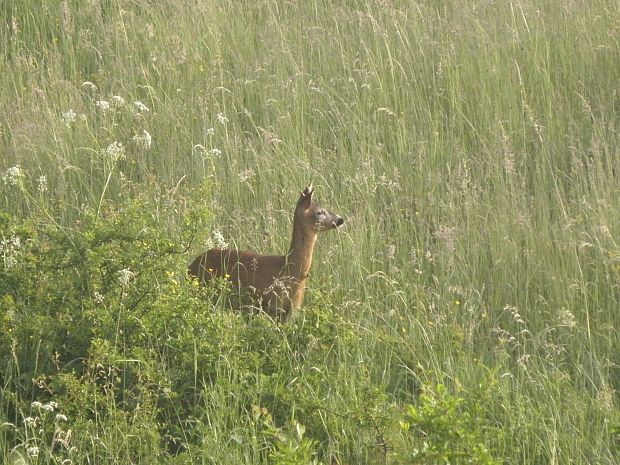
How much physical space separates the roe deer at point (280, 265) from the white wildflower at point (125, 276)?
0.74 metres

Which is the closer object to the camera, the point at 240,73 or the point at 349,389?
the point at 349,389

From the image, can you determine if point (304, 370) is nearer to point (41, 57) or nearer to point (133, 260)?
point (133, 260)

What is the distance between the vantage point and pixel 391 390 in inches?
225

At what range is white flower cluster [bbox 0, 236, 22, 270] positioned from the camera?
18.7ft

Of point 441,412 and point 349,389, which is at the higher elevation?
point 441,412

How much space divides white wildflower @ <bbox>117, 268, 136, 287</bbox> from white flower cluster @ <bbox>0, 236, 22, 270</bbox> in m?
0.51

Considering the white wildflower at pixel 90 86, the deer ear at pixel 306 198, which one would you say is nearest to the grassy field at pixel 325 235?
the white wildflower at pixel 90 86

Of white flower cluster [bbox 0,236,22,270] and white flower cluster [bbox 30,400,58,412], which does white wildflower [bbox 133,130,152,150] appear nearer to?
white flower cluster [bbox 0,236,22,270]

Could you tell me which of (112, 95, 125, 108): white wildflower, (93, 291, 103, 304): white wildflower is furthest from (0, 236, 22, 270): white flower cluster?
(112, 95, 125, 108): white wildflower

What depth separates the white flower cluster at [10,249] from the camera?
5.70 m

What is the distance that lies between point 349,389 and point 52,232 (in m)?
1.53

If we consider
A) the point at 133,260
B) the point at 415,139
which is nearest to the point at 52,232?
the point at 133,260

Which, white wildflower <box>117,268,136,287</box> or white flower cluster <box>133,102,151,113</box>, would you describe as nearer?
white wildflower <box>117,268,136,287</box>

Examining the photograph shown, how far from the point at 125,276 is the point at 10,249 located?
2.30ft
